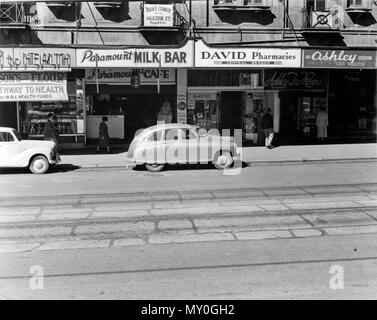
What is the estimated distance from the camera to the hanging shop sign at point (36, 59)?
19641 mm

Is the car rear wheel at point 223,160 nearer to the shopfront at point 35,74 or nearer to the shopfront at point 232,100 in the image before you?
the shopfront at point 232,100

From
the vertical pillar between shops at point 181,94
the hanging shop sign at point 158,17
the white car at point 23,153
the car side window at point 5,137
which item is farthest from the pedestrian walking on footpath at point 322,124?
the car side window at point 5,137

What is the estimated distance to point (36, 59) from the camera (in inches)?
781

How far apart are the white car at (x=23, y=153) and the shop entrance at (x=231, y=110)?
9746mm

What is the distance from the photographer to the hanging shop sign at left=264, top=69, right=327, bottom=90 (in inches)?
952

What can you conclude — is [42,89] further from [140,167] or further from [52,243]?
[52,243]

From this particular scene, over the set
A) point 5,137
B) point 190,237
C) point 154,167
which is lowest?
point 190,237

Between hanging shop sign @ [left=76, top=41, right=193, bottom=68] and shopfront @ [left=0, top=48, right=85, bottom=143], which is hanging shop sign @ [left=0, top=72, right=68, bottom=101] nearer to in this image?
shopfront @ [left=0, top=48, right=85, bottom=143]

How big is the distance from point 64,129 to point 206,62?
6.59 metres

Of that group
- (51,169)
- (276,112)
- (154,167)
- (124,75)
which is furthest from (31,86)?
(276,112)

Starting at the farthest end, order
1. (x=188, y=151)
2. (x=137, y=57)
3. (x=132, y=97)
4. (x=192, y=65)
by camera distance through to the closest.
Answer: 1. (x=132, y=97)
2. (x=192, y=65)
3. (x=137, y=57)
4. (x=188, y=151)

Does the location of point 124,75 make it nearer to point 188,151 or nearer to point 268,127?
point 268,127

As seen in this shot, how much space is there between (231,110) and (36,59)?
9063mm

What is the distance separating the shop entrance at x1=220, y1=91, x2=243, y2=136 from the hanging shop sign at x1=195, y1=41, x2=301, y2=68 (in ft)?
11.8
